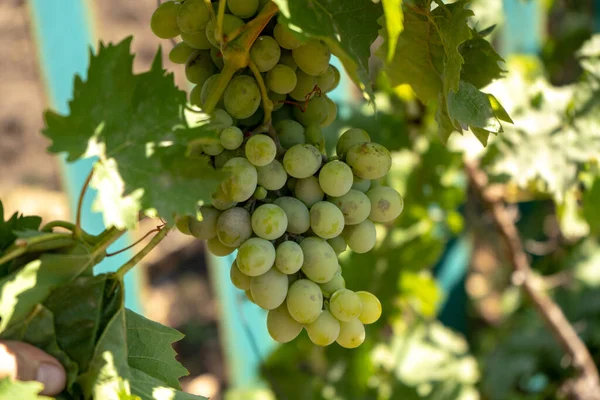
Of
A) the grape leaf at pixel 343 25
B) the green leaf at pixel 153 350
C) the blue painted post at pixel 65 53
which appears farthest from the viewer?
the blue painted post at pixel 65 53

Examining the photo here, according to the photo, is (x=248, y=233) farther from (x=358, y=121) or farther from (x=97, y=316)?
(x=358, y=121)

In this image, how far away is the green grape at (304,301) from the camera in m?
0.45

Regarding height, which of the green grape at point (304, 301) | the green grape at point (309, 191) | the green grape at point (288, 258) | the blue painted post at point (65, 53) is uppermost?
the green grape at point (309, 191)

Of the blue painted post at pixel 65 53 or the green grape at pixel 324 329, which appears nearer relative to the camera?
the green grape at pixel 324 329

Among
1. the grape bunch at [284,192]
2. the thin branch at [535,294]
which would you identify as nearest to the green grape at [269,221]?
the grape bunch at [284,192]

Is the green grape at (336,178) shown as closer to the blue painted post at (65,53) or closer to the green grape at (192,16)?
the green grape at (192,16)

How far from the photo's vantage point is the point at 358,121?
43.6 inches

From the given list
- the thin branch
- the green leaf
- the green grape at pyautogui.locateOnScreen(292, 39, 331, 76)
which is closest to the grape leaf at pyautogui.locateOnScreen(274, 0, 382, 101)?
the green grape at pyautogui.locateOnScreen(292, 39, 331, 76)

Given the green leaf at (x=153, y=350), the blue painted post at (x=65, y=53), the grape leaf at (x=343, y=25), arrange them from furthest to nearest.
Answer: the blue painted post at (x=65, y=53)
the green leaf at (x=153, y=350)
the grape leaf at (x=343, y=25)

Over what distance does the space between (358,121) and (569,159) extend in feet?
1.25

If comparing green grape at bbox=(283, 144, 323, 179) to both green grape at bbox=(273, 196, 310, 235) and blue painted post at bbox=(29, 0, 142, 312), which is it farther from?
blue painted post at bbox=(29, 0, 142, 312)

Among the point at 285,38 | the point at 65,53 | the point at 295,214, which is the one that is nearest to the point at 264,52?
the point at 285,38

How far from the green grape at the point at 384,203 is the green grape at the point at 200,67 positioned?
0.55 feet

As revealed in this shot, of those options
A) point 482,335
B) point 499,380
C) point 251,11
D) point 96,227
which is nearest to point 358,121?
point 96,227
